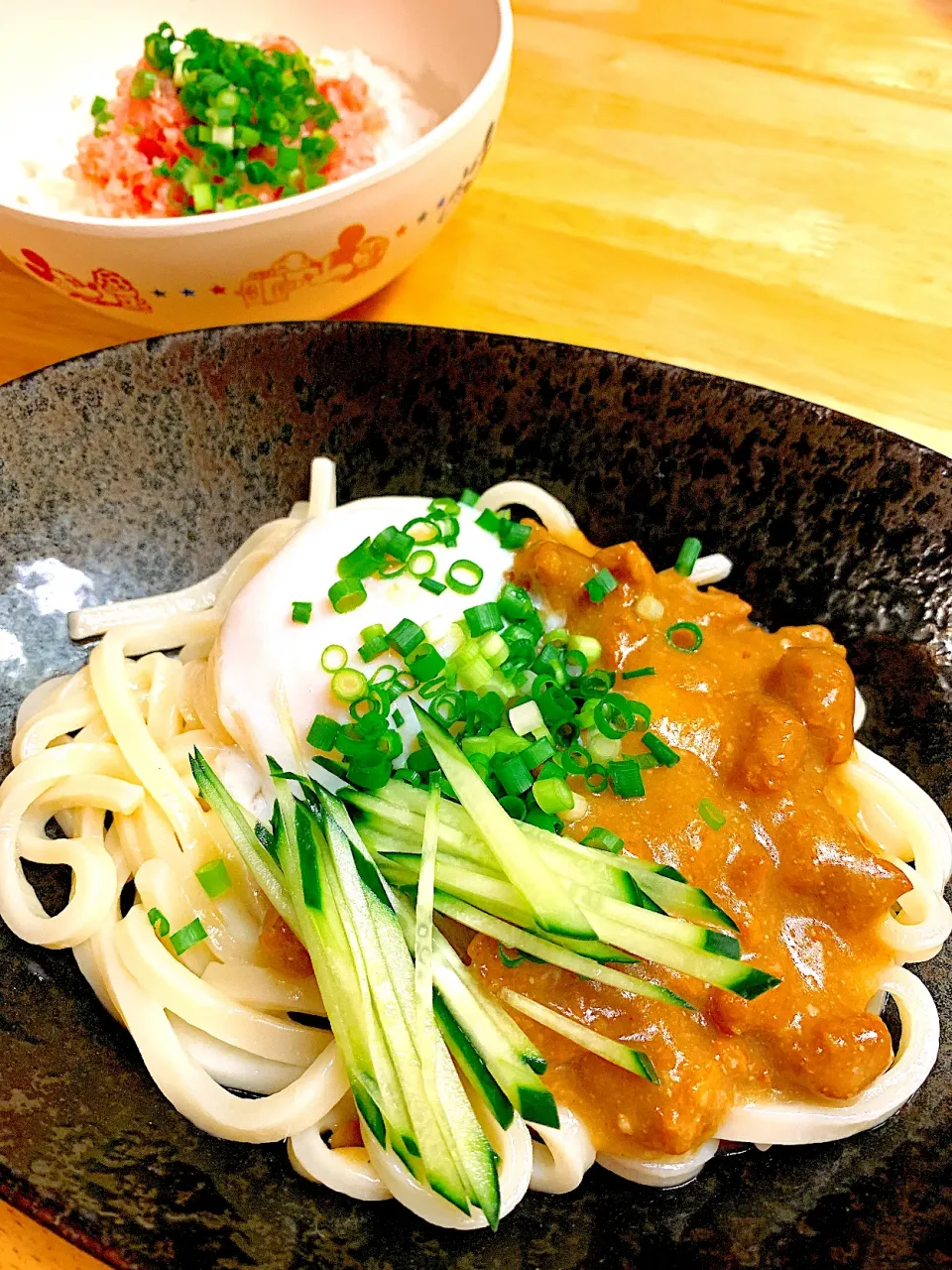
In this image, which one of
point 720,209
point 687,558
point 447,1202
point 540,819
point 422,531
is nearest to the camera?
point 447,1202

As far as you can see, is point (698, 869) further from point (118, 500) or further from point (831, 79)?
point (831, 79)

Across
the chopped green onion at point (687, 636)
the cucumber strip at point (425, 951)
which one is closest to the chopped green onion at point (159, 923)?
the cucumber strip at point (425, 951)

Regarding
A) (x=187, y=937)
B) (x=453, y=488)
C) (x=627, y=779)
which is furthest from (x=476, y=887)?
(x=453, y=488)

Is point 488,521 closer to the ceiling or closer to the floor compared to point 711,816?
closer to the ceiling

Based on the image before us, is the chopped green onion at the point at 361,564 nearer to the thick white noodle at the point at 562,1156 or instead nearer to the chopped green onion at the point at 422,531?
the chopped green onion at the point at 422,531

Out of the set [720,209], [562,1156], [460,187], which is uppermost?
[460,187]

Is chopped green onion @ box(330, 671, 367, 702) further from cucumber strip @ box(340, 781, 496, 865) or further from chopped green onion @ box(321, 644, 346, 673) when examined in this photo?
cucumber strip @ box(340, 781, 496, 865)

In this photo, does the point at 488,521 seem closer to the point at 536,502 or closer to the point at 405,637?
the point at 536,502

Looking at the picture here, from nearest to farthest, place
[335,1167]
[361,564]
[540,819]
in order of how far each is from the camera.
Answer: [335,1167]
[540,819]
[361,564]

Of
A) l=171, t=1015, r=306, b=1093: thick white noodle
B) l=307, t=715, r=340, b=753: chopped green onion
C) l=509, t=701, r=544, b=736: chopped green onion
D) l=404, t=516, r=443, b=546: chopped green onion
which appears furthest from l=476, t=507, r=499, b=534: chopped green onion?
l=171, t=1015, r=306, b=1093: thick white noodle

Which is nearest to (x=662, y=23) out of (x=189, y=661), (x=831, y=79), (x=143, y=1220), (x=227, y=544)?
(x=831, y=79)
